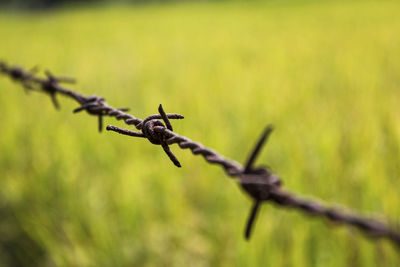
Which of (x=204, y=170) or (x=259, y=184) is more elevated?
(x=259, y=184)

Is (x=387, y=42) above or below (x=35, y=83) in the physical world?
below

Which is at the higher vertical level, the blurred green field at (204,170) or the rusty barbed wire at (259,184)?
the rusty barbed wire at (259,184)

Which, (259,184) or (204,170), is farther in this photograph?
(204,170)

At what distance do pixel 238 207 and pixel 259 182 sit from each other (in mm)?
1021

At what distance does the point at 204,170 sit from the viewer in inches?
62.2

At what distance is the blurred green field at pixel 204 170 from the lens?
1204mm

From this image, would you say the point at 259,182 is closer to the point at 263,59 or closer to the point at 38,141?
the point at 38,141

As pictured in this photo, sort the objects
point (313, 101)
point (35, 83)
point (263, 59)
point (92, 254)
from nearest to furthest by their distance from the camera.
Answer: point (35, 83) → point (92, 254) → point (313, 101) → point (263, 59)

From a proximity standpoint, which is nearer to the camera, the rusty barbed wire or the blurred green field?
the rusty barbed wire

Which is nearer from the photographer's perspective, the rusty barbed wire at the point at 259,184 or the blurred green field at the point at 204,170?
the rusty barbed wire at the point at 259,184

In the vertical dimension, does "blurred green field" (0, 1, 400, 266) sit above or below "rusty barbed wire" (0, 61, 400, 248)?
below

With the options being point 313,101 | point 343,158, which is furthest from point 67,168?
point 313,101

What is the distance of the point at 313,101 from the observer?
229 centimetres

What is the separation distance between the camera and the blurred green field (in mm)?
1204
